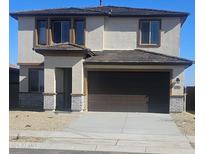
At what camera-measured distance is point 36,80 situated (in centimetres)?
2595

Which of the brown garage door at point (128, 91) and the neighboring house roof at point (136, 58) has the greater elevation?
the neighboring house roof at point (136, 58)

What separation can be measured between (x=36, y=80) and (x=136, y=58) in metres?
7.20

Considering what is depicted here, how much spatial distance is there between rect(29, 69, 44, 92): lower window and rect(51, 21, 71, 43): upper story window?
2483 millimetres

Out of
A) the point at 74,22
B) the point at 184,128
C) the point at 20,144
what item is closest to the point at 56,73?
the point at 74,22

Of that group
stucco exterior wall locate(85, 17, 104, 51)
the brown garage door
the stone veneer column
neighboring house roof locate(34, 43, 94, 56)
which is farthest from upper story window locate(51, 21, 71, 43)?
the stone veneer column

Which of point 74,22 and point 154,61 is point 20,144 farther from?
point 74,22

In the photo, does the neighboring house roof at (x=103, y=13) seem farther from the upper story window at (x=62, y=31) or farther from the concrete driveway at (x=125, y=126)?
the concrete driveway at (x=125, y=126)

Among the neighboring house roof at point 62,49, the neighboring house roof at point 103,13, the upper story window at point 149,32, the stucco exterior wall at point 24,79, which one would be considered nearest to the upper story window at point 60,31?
the neighboring house roof at point 103,13

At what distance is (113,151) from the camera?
1072cm

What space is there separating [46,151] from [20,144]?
4.61ft

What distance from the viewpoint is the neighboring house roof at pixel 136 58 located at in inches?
894

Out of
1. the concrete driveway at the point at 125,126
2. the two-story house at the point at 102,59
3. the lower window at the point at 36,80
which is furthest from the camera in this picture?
the lower window at the point at 36,80

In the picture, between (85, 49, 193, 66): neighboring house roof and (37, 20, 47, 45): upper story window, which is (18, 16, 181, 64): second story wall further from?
(85, 49, 193, 66): neighboring house roof

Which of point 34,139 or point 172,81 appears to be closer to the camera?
point 34,139
